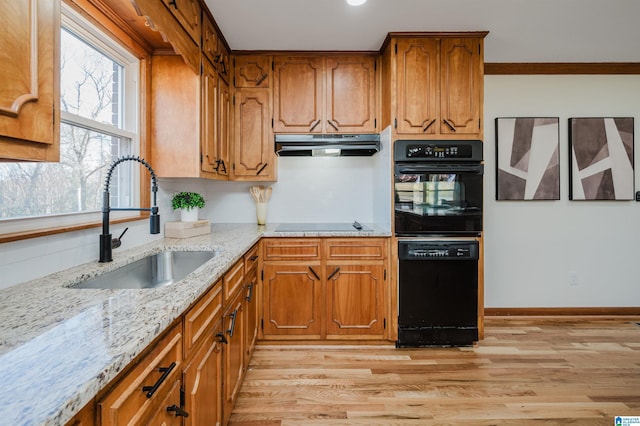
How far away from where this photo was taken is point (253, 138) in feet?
9.88

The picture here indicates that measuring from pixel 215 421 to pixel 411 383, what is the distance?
1.31 meters

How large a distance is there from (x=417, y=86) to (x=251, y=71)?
1459mm

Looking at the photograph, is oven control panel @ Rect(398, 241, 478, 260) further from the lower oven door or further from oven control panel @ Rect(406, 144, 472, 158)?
oven control panel @ Rect(406, 144, 472, 158)

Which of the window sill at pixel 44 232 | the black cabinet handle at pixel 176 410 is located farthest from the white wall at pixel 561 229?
the window sill at pixel 44 232

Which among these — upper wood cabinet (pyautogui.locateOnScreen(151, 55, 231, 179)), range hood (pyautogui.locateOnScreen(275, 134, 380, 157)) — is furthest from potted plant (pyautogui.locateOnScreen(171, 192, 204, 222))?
range hood (pyautogui.locateOnScreen(275, 134, 380, 157))

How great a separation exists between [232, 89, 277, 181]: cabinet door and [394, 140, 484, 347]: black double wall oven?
115 centimetres

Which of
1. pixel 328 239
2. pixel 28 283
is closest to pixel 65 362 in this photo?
pixel 28 283

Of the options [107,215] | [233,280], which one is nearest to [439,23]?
[233,280]

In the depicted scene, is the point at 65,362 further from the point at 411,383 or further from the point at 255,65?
the point at 255,65

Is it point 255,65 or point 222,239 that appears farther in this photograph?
point 255,65

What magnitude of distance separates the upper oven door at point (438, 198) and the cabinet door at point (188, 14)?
169 centimetres

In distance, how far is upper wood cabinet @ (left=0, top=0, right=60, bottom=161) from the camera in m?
0.75

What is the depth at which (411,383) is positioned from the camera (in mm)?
2189

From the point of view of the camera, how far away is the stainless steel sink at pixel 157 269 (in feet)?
5.36
